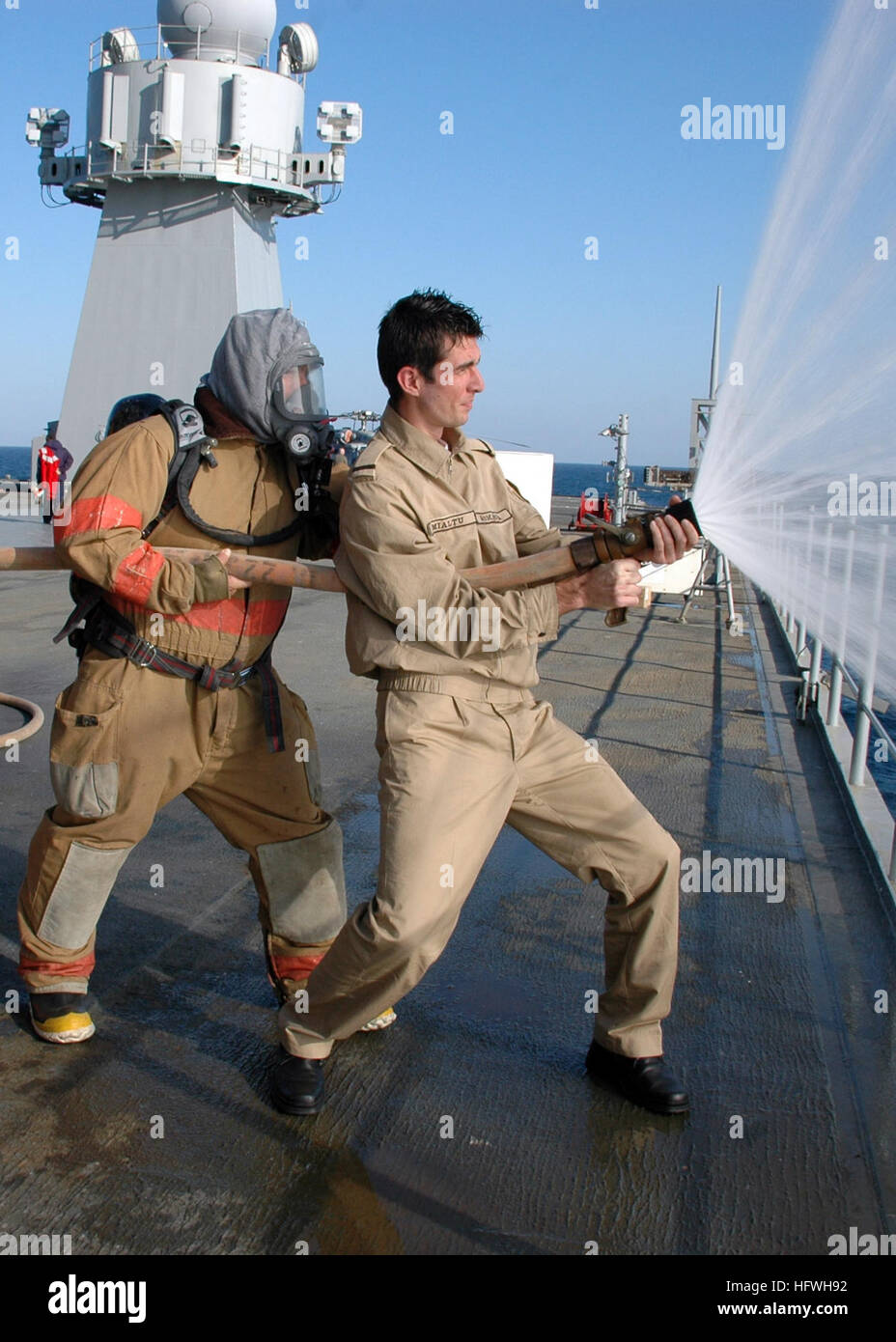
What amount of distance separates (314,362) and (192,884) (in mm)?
2240

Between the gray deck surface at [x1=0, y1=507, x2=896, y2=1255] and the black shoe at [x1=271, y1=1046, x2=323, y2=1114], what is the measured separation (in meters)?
0.03

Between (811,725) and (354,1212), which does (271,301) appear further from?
(354,1212)

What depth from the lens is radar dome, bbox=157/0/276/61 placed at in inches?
845

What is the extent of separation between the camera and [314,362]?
3150mm

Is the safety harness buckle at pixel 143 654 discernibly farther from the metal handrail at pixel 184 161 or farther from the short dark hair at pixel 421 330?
the metal handrail at pixel 184 161

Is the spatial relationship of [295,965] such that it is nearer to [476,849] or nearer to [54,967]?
[54,967]

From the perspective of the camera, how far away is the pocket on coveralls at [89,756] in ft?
9.96

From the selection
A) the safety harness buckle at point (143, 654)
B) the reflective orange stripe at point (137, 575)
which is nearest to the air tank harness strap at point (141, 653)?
the safety harness buckle at point (143, 654)

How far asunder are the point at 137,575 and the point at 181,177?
21.5 metres

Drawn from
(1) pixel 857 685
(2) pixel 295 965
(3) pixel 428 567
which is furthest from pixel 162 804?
(1) pixel 857 685

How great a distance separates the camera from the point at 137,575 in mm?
2889

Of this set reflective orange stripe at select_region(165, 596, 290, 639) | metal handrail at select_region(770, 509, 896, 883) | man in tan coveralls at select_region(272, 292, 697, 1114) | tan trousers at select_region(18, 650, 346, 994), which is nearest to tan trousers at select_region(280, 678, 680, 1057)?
man in tan coveralls at select_region(272, 292, 697, 1114)

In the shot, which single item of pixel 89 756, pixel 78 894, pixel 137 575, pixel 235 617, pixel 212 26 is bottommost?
pixel 78 894

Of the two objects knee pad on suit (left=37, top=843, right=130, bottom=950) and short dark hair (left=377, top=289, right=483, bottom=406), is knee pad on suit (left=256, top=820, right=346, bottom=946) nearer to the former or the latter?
knee pad on suit (left=37, top=843, right=130, bottom=950)
